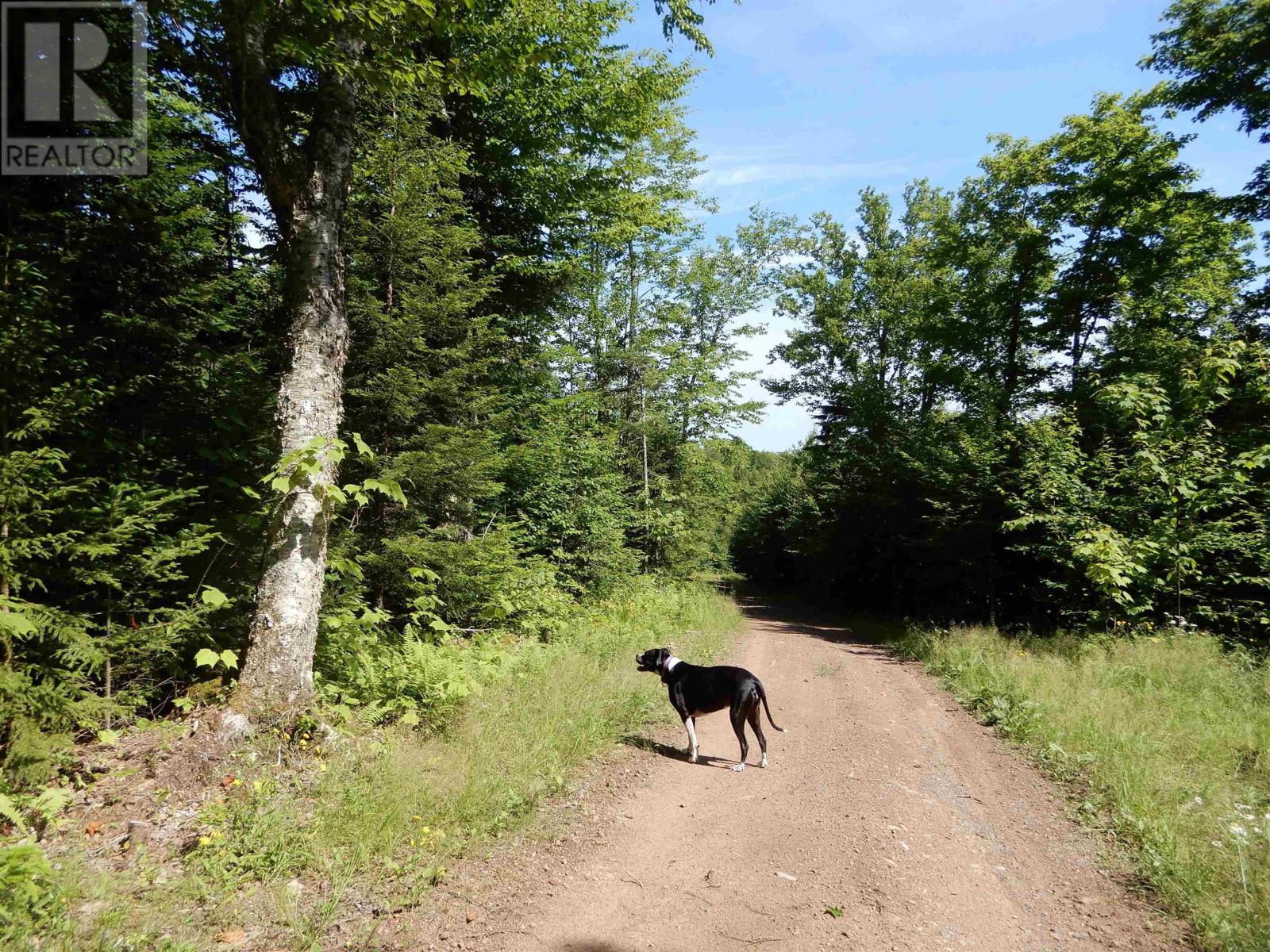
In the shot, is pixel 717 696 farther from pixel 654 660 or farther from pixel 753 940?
pixel 753 940

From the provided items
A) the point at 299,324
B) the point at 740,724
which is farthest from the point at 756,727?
the point at 299,324

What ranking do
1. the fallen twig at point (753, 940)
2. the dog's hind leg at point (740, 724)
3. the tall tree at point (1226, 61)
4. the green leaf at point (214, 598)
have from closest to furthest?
the fallen twig at point (753, 940) < the green leaf at point (214, 598) < the dog's hind leg at point (740, 724) < the tall tree at point (1226, 61)

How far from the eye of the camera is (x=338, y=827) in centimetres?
385

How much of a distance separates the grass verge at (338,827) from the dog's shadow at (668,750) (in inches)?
6.5

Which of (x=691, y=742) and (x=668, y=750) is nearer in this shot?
(x=691, y=742)

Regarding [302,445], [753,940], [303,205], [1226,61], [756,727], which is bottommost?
[753,940]

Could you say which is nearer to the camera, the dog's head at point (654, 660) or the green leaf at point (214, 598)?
the green leaf at point (214, 598)

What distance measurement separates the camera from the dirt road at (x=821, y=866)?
11.2ft

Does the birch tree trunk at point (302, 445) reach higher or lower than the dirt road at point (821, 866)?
higher

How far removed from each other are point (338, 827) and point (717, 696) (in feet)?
11.5

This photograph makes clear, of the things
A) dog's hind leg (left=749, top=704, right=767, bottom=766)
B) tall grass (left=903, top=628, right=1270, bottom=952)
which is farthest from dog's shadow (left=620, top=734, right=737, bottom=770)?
tall grass (left=903, top=628, right=1270, bottom=952)

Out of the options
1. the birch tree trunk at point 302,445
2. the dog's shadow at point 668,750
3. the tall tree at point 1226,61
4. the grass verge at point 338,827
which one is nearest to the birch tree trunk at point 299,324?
the birch tree trunk at point 302,445

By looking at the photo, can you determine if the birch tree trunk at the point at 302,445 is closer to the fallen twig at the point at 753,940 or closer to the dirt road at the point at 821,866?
the dirt road at the point at 821,866

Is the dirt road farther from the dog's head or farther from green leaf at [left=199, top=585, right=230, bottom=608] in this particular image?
green leaf at [left=199, top=585, right=230, bottom=608]
